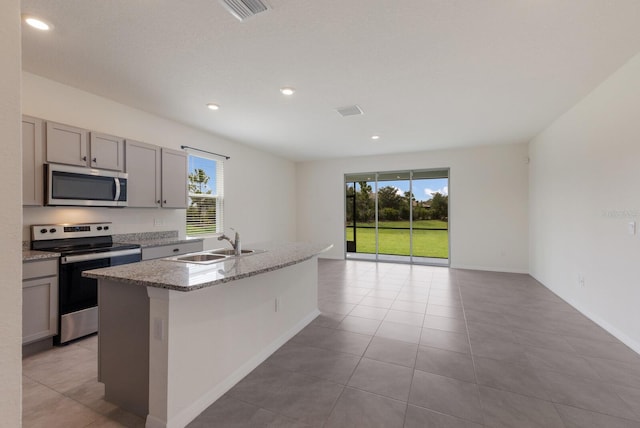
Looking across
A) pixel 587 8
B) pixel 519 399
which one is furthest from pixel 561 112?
pixel 519 399

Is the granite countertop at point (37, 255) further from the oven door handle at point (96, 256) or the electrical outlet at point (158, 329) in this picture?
the electrical outlet at point (158, 329)

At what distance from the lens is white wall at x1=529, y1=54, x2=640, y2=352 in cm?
273

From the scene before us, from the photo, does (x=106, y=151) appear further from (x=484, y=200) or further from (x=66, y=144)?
(x=484, y=200)

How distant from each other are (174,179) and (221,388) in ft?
10.0

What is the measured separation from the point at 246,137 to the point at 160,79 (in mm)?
2325

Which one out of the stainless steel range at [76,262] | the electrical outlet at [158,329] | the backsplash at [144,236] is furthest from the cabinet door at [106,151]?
the electrical outlet at [158,329]

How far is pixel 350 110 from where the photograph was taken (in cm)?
396

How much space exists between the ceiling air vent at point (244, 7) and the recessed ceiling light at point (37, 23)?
4.76 ft

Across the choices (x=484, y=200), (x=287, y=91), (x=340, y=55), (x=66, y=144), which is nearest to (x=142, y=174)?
(x=66, y=144)

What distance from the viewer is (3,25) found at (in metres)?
0.61

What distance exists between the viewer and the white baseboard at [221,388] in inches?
67.5

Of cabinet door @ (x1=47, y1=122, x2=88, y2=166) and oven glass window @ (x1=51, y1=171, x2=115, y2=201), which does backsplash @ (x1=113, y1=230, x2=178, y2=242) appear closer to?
oven glass window @ (x1=51, y1=171, x2=115, y2=201)

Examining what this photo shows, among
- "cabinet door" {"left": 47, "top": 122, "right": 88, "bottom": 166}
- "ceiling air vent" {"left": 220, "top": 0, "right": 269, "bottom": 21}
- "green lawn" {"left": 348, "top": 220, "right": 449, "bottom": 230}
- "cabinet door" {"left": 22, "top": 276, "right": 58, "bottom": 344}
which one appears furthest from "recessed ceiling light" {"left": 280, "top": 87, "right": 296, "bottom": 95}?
"green lawn" {"left": 348, "top": 220, "right": 449, "bottom": 230}

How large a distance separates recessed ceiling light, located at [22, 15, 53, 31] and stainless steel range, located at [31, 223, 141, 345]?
1831 millimetres
